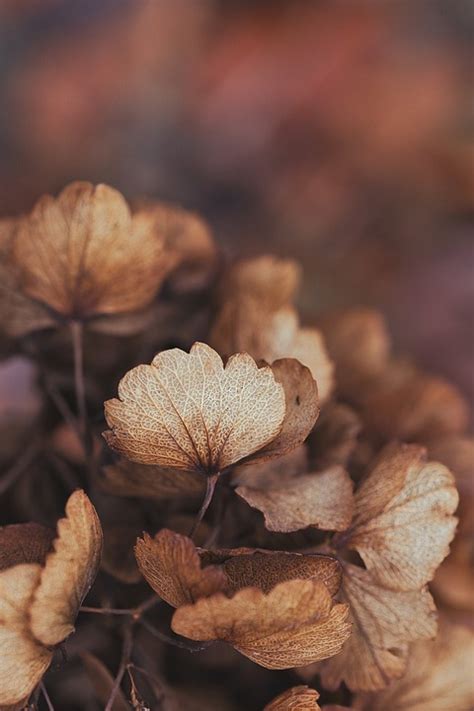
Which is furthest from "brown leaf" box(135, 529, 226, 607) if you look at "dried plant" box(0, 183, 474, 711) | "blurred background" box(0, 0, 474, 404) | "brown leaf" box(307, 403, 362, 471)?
"blurred background" box(0, 0, 474, 404)

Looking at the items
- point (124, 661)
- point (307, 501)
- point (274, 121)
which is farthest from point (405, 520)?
point (274, 121)

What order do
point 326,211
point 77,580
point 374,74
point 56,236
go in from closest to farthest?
point 77,580
point 56,236
point 326,211
point 374,74

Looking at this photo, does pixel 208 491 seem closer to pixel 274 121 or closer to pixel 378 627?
pixel 378 627

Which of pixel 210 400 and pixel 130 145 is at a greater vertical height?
pixel 130 145

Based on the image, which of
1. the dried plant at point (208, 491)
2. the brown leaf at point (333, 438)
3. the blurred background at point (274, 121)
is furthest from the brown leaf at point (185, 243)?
the blurred background at point (274, 121)

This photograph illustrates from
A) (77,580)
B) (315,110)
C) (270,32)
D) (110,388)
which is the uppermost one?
(270,32)

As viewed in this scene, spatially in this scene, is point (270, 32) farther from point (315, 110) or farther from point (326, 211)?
point (326, 211)

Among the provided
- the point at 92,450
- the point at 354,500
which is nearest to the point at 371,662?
the point at 354,500
